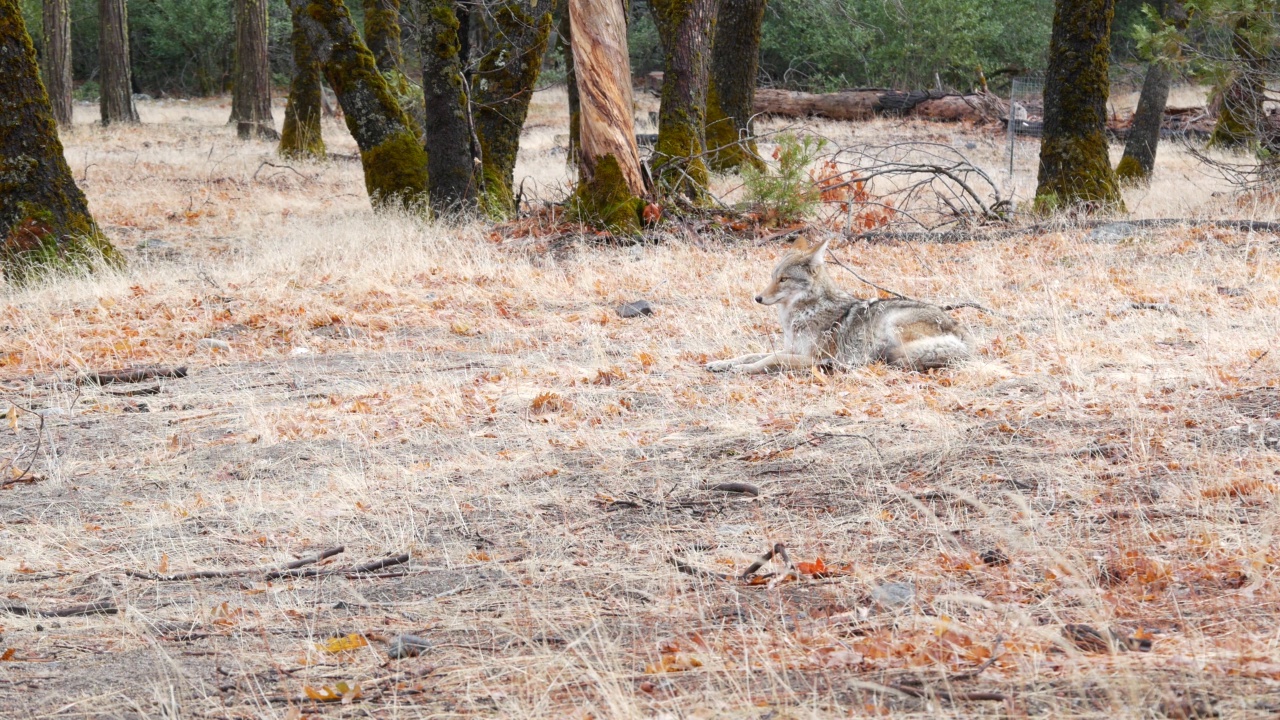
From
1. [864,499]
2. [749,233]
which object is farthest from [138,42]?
[864,499]

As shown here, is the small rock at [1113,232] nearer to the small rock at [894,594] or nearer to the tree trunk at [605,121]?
the tree trunk at [605,121]

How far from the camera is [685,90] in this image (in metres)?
14.2

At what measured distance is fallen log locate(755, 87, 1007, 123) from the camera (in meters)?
29.0

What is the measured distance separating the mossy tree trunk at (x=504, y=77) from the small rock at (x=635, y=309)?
199 inches

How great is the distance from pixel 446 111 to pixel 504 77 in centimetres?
106

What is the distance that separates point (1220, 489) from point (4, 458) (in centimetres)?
590

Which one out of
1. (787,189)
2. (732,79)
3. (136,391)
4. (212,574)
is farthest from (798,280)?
(732,79)

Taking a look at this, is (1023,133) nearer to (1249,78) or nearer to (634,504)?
(1249,78)

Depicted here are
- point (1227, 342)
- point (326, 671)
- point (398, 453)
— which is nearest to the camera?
point (326, 671)

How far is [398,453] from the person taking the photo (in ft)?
19.5

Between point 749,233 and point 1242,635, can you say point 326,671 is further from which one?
point 749,233

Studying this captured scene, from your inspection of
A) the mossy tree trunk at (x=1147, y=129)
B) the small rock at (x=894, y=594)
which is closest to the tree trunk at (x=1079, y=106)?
the mossy tree trunk at (x=1147, y=129)

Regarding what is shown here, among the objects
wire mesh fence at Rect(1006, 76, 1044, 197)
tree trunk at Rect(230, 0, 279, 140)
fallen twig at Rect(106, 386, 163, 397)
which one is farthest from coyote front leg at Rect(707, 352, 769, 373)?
tree trunk at Rect(230, 0, 279, 140)

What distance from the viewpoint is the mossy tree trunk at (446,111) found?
13.7 meters
